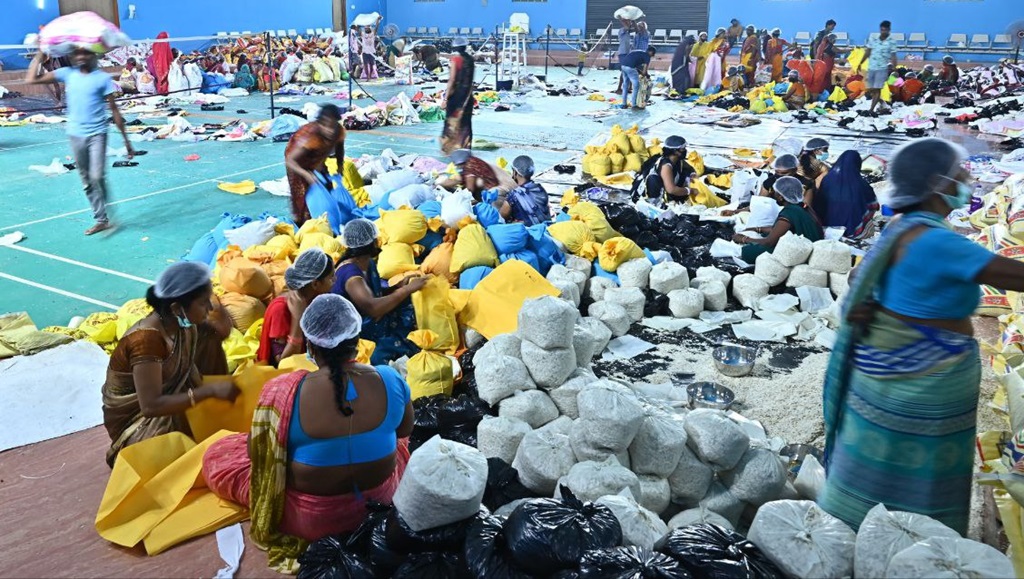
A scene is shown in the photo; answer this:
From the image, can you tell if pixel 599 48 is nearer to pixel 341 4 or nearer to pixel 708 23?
pixel 708 23

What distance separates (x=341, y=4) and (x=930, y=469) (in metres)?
29.4

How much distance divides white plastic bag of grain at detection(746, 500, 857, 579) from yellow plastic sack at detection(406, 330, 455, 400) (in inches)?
87.3

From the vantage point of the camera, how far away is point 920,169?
2471 mm

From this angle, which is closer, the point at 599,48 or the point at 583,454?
the point at 583,454

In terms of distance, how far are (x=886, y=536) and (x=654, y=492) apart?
110 cm

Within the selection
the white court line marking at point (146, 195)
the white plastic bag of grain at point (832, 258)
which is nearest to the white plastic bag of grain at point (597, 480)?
the white plastic bag of grain at point (832, 258)

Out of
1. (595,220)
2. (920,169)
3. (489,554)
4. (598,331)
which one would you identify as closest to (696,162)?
(595,220)

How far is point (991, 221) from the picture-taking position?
741 cm

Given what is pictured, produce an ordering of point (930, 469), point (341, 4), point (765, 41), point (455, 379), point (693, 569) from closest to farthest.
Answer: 1. point (693, 569)
2. point (930, 469)
3. point (455, 379)
4. point (765, 41)
5. point (341, 4)

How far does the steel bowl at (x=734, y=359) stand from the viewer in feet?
15.7

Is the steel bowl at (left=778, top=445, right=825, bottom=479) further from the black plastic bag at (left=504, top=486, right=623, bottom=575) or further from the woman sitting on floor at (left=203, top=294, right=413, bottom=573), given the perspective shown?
the woman sitting on floor at (left=203, top=294, right=413, bottom=573)

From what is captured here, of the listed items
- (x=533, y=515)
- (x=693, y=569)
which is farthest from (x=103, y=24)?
(x=693, y=569)

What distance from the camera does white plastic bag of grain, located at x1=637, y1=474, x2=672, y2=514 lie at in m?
3.18

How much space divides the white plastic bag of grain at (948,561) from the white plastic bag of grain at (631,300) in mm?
3428
